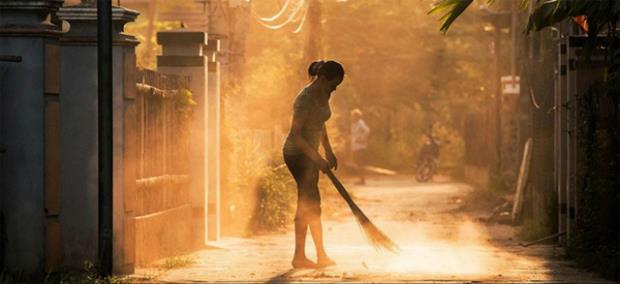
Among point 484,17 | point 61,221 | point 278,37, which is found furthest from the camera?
point 278,37

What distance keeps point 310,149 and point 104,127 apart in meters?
2.31

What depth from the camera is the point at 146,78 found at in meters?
14.3

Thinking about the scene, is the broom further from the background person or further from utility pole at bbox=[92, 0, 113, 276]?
the background person

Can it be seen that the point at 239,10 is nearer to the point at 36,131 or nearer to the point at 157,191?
the point at 157,191

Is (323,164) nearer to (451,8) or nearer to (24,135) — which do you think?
(451,8)

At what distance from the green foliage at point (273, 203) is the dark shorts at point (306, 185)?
617 centimetres

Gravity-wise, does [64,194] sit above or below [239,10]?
below

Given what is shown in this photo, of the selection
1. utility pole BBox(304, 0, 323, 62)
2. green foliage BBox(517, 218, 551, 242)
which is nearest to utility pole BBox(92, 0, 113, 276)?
green foliage BBox(517, 218, 551, 242)

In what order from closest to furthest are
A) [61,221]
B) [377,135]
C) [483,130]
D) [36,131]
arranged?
[36,131]
[61,221]
[483,130]
[377,135]

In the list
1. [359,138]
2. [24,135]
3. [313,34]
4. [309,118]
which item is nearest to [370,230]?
[309,118]

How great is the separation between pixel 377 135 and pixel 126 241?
38.0m

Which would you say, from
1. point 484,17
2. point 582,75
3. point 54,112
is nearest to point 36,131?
point 54,112

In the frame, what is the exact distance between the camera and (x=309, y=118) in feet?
45.7

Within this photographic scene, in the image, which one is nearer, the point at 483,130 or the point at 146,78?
the point at 146,78
